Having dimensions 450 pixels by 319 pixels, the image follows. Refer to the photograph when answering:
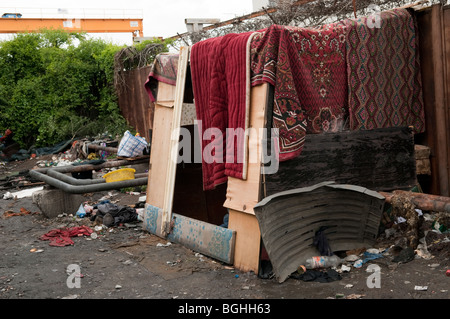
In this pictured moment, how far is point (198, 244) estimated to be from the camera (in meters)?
5.51

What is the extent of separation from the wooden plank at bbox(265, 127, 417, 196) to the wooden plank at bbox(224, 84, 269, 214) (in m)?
0.15

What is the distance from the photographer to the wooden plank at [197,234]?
5.04 m

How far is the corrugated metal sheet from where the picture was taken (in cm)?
1309

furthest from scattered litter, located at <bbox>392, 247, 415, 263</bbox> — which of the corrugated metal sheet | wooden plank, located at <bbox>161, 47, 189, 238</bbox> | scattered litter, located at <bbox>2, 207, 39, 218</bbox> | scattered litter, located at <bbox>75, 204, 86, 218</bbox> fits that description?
the corrugated metal sheet

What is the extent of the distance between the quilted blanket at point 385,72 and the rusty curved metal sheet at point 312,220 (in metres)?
0.80

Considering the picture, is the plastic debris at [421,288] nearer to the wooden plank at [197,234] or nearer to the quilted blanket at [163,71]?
the wooden plank at [197,234]

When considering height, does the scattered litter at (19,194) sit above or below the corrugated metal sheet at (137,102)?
below

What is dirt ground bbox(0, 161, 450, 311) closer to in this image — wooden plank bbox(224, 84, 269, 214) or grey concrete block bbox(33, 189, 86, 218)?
wooden plank bbox(224, 84, 269, 214)

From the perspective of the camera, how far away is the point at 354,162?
507 cm

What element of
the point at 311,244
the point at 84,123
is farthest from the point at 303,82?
the point at 84,123

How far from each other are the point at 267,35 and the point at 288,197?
154cm

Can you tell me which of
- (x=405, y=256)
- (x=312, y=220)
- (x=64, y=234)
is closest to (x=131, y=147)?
(x=64, y=234)

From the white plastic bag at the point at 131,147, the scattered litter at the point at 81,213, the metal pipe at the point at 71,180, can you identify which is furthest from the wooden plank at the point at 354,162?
the white plastic bag at the point at 131,147
